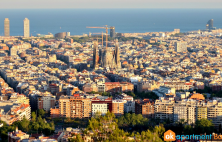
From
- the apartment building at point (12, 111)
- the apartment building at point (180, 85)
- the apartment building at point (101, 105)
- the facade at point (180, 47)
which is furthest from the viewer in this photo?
the facade at point (180, 47)

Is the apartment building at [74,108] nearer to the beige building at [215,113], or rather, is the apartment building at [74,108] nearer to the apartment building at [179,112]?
the apartment building at [179,112]

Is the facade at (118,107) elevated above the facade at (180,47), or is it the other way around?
the facade at (180,47)

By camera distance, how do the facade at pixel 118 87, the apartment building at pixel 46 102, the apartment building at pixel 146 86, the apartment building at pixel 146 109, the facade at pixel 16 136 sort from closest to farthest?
the facade at pixel 16 136 < the apartment building at pixel 146 109 < the apartment building at pixel 46 102 < the apartment building at pixel 146 86 < the facade at pixel 118 87

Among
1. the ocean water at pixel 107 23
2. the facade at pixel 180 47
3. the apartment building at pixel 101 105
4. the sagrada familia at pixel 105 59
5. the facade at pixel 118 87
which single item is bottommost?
the apartment building at pixel 101 105

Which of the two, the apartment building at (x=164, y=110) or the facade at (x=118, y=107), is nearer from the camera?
the apartment building at (x=164, y=110)

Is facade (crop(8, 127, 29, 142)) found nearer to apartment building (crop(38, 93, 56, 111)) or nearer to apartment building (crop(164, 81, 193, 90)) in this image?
apartment building (crop(38, 93, 56, 111))

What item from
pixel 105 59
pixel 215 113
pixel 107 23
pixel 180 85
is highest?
pixel 107 23

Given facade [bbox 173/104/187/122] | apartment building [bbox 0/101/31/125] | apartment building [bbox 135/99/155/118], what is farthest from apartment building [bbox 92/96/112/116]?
facade [bbox 173/104/187/122]

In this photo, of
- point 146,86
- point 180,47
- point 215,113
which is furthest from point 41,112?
point 180,47

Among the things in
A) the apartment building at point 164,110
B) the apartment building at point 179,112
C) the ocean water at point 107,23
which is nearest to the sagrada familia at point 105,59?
the apartment building at point 164,110

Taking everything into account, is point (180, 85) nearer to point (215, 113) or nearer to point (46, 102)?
point (46, 102)

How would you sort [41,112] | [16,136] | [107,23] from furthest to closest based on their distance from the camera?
1. [107,23]
2. [41,112]
3. [16,136]

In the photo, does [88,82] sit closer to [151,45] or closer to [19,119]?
[19,119]
